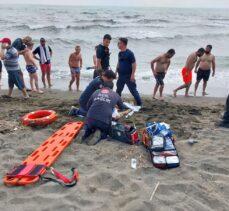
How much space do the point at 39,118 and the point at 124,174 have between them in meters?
2.56

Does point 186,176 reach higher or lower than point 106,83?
lower

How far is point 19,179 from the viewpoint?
3.60m

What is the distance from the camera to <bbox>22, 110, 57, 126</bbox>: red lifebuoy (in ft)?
17.9

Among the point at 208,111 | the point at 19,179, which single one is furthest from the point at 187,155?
the point at 208,111

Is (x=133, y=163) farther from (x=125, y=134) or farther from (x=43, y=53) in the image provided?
(x=43, y=53)

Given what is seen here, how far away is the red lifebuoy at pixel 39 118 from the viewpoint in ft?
17.9

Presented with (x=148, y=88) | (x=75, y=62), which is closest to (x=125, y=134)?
(x=75, y=62)

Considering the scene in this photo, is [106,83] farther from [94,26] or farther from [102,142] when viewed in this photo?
[94,26]

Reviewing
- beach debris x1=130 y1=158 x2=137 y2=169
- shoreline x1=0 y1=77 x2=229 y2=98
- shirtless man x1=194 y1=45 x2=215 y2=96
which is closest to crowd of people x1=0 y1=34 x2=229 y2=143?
shirtless man x1=194 y1=45 x2=215 y2=96

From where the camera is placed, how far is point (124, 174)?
3.81 m

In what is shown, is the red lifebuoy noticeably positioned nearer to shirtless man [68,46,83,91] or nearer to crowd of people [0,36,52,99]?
crowd of people [0,36,52,99]

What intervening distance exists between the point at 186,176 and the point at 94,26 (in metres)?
28.3

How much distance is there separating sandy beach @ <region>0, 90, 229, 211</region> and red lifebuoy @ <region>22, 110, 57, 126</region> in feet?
0.43

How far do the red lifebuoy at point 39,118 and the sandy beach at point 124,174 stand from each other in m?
0.13
